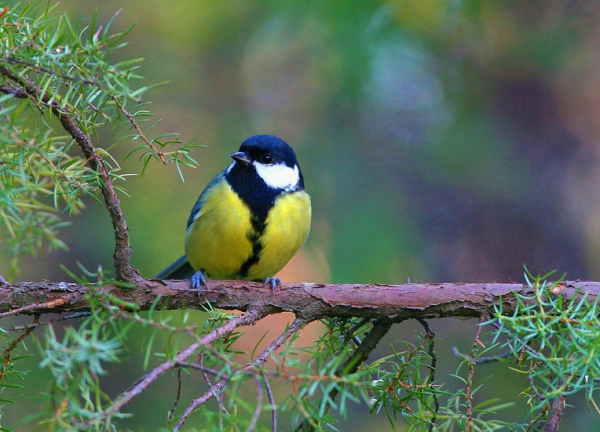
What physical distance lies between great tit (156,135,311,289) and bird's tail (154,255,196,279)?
0.33m

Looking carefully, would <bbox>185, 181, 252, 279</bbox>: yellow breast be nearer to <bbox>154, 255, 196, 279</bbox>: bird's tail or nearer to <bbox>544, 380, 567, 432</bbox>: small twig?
<bbox>154, 255, 196, 279</bbox>: bird's tail

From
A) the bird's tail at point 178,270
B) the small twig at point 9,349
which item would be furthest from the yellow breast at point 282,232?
the small twig at point 9,349

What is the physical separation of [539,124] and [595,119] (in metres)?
0.33

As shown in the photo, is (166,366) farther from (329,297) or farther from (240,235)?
(240,235)

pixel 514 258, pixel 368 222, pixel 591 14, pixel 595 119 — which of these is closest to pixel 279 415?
pixel 368 222

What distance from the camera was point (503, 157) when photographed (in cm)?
395

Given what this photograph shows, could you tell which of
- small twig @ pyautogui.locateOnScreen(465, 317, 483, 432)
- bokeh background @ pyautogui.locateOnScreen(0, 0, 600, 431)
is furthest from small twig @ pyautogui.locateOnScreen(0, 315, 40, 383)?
bokeh background @ pyautogui.locateOnScreen(0, 0, 600, 431)

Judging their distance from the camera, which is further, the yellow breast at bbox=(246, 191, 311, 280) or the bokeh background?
the bokeh background

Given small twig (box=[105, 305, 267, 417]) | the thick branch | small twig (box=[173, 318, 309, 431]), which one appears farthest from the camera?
the thick branch

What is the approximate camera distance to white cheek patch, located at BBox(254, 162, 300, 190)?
2777 millimetres

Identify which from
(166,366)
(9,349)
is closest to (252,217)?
(9,349)

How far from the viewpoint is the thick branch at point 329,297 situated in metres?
1.71

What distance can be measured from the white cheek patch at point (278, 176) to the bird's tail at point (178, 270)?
70cm

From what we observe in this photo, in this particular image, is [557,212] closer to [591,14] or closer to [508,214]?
[508,214]
